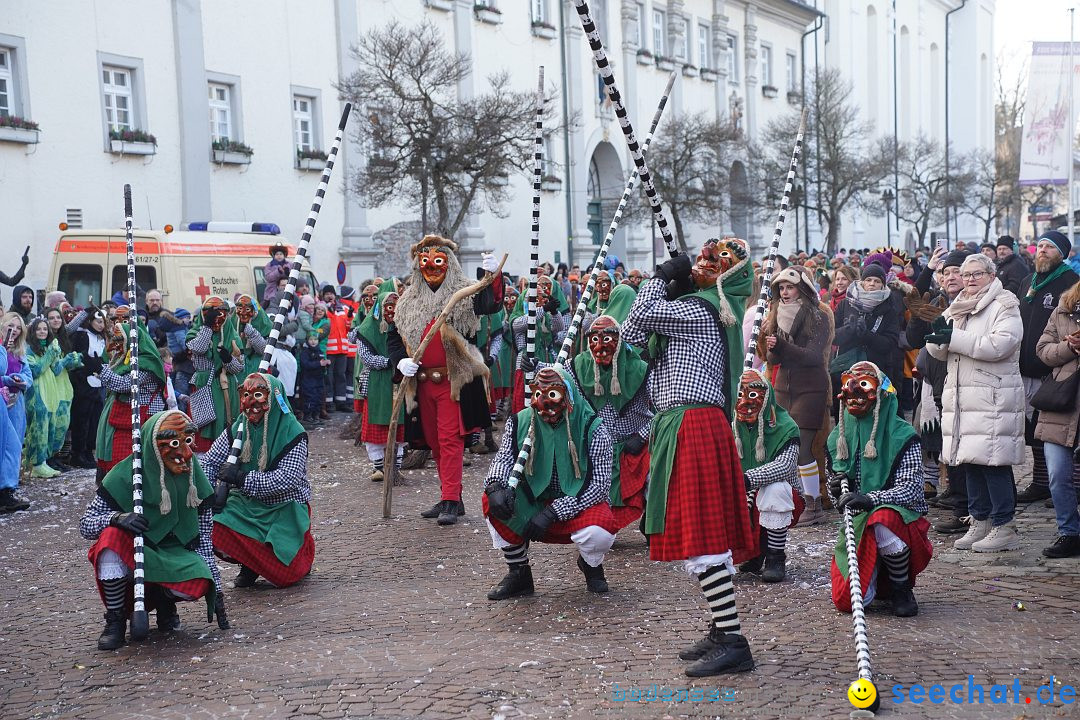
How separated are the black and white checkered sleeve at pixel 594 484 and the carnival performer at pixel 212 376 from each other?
4.32 meters

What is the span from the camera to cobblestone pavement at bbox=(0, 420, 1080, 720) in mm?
5328

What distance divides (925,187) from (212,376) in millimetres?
39096

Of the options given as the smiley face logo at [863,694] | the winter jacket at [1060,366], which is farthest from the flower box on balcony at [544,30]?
the smiley face logo at [863,694]

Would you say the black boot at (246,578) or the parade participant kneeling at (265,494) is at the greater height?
the parade participant kneeling at (265,494)

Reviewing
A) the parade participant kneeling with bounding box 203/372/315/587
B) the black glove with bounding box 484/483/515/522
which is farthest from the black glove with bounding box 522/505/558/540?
the parade participant kneeling with bounding box 203/372/315/587

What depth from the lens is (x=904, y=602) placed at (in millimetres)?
6586

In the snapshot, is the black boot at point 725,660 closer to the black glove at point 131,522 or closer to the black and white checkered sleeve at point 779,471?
the black and white checkered sleeve at point 779,471

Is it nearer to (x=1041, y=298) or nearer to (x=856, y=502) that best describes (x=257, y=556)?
(x=856, y=502)

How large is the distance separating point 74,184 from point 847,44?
38846 millimetres

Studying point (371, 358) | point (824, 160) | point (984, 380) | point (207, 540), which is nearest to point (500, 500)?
point (207, 540)

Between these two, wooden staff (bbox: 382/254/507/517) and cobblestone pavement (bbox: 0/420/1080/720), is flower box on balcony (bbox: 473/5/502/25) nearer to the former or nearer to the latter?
wooden staff (bbox: 382/254/507/517)

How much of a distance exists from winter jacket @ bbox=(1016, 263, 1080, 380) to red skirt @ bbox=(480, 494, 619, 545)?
3.42 m

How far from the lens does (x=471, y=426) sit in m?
9.54

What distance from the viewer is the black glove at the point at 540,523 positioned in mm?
6961
